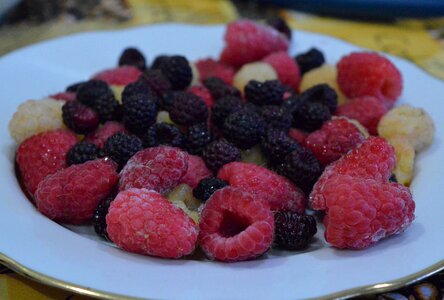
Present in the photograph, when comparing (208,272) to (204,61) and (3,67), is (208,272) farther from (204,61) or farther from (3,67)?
(3,67)

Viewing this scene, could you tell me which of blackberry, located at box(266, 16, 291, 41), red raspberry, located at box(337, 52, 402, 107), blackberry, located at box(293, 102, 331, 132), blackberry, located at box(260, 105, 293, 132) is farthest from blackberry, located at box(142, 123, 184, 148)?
blackberry, located at box(266, 16, 291, 41)

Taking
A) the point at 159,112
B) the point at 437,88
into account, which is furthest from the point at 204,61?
the point at 437,88

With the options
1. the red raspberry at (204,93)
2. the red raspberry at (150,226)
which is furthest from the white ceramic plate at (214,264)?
the red raspberry at (204,93)

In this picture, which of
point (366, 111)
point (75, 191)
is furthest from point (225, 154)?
point (366, 111)

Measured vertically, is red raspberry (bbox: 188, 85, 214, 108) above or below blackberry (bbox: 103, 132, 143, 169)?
below

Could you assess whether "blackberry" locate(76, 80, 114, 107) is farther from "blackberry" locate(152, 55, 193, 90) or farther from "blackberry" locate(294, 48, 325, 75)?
"blackberry" locate(294, 48, 325, 75)

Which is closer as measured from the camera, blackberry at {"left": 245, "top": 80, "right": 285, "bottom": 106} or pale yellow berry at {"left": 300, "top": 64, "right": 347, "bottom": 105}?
blackberry at {"left": 245, "top": 80, "right": 285, "bottom": 106}
